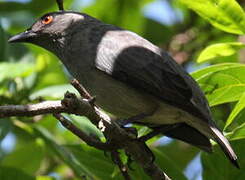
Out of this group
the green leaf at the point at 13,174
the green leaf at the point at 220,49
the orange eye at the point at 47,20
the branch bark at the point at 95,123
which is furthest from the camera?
the orange eye at the point at 47,20

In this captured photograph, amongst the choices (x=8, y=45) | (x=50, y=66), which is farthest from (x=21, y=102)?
(x=50, y=66)

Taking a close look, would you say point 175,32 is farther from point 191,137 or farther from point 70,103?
point 70,103

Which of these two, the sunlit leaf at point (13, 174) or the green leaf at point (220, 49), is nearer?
the green leaf at point (220, 49)

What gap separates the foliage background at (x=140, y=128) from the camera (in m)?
4.51

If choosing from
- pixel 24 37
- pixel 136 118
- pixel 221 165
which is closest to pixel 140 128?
pixel 136 118

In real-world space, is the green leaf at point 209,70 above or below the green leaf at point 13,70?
above

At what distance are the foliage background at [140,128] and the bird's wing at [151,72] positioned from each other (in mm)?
200

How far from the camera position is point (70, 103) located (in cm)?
376

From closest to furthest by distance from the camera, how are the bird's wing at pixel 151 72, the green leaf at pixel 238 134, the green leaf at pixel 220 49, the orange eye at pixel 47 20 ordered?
1. the green leaf at pixel 238 134
2. the green leaf at pixel 220 49
3. the bird's wing at pixel 151 72
4. the orange eye at pixel 47 20

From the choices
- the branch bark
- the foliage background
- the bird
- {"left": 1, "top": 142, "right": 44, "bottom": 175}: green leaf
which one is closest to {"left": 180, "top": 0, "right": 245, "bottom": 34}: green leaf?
the foliage background

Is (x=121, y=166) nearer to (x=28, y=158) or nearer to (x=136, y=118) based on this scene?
(x=136, y=118)

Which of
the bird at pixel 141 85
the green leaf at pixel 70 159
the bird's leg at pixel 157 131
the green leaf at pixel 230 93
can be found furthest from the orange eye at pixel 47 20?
the green leaf at pixel 230 93

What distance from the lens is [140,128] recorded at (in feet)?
17.2

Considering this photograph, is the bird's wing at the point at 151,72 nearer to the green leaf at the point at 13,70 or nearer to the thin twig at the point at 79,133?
the green leaf at the point at 13,70
